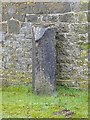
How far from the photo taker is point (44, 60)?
312 inches

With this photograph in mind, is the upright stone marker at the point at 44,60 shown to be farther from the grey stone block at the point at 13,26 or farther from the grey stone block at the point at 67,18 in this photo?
the grey stone block at the point at 13,26

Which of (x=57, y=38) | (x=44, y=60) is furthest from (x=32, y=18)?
(x=44, y=60)

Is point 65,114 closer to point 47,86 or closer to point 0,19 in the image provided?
point 47,86

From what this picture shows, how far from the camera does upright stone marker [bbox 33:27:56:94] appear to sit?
788 cm

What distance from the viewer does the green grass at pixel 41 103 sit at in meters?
7.09

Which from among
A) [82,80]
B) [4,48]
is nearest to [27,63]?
[4,48]

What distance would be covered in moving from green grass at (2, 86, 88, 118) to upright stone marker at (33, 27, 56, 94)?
17cm

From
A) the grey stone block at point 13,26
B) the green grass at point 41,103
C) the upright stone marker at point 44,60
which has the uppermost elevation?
the grey stone block at point 13,26

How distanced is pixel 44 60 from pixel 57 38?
57 cm

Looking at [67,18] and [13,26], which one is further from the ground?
[67,18]

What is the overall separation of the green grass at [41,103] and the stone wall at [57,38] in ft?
0.85

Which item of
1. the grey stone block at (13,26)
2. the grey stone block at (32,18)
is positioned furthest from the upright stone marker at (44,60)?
the grey stone block at (13,26)

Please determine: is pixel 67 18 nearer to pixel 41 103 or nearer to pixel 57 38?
pixel 57 38

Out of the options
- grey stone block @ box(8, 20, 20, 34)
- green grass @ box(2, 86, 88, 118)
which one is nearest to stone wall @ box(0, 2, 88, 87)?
grey stone block @ box(8, 20, 20, 34)
